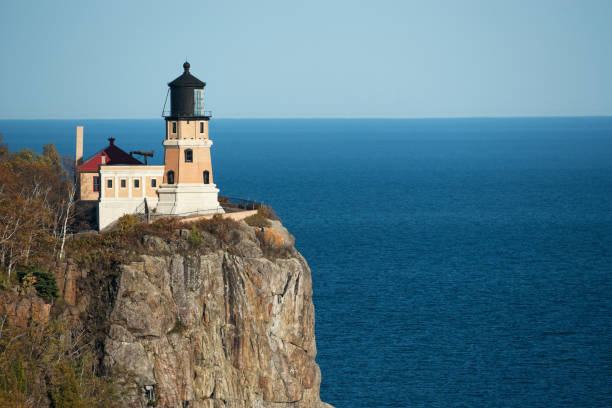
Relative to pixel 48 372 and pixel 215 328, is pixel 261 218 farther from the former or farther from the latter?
pixel 48 372

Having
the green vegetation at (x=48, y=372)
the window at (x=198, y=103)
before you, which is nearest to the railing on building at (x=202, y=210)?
the window at (x=198, y=103)

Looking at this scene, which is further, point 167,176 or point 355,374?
point 355,374

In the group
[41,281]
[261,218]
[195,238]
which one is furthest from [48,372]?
[261,218]

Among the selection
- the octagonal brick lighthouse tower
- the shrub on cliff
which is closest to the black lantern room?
the octagonal brick lighthouse tower

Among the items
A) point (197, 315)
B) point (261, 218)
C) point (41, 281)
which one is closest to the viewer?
point (41, 281)

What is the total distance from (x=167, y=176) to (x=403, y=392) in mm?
23255

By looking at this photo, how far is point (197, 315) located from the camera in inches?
2250

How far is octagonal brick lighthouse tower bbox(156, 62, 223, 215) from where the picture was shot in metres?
68.9

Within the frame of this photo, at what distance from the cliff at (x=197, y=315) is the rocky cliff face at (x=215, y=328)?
0.06m

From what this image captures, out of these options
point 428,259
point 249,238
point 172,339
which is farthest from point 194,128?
point 428,259

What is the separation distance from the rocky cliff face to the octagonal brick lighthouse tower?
737cm

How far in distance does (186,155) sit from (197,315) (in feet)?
51.8

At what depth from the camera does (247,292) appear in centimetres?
5944

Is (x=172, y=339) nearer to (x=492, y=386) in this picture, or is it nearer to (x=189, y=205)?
(x=189, y=205)
